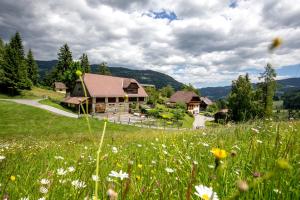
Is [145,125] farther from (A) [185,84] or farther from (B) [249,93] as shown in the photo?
(A) [185,84]

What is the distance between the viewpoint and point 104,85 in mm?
59531

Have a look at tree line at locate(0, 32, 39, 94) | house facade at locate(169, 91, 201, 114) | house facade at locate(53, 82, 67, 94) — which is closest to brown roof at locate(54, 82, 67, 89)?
house facade at locate(53, 82, 67, 94)

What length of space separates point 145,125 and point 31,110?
19.8 meters

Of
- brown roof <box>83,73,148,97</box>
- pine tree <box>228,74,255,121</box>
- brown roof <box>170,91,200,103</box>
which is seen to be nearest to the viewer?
brown roof <box>83,73,148,97</box>

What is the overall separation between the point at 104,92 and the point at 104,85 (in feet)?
8.51

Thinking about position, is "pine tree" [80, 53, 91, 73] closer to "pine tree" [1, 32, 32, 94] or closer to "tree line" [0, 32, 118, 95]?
"tree line" [0, 32, 118, 95]

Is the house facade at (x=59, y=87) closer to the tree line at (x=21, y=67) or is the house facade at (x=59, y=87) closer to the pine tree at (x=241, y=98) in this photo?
the tree line at (x=21, y=67)

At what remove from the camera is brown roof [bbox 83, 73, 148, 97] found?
2191 inches

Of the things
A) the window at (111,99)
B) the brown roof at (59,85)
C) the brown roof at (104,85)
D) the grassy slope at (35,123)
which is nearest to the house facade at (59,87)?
the brown roof at (59,85)

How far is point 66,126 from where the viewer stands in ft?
127

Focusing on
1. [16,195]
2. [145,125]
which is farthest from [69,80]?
[16,195]

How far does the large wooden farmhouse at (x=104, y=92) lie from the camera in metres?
54.6

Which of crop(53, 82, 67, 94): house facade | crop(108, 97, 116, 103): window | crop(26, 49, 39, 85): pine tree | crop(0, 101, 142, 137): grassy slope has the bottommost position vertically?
crop(0, 101, 142, 137): grassy slope

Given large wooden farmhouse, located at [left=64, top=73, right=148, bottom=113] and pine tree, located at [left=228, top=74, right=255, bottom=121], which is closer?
large wooden farmhouse, located at [left=64, top=73, right=148, bottom=113]
